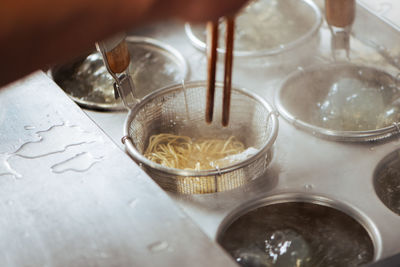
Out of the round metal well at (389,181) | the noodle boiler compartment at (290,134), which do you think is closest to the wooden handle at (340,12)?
the noodle boiler compartment at (290,134)

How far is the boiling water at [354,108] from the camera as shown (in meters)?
2.12

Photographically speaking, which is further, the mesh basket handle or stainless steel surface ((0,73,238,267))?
the mesh basket handle

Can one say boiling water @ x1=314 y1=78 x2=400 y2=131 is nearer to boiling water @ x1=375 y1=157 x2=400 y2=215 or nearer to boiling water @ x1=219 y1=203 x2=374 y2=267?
boiling water @ x1=375 y1=157 x2=400 y2=215

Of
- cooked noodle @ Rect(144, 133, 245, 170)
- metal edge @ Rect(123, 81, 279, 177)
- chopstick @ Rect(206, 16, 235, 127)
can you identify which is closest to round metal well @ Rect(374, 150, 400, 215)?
metal edge @ Rect(123, 81, 279, 177)

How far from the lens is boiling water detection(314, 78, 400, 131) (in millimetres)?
2125

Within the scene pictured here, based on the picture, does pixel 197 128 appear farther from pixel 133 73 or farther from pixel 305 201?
pixel 305 201

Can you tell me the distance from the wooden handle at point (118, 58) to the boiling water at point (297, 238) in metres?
0.73

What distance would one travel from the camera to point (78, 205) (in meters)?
1.39

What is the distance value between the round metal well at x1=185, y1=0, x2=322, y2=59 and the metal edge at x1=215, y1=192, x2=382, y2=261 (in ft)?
3.03

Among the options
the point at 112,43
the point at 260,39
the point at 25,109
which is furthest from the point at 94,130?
the point at 260,39

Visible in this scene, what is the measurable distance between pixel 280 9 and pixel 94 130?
1.64 meters

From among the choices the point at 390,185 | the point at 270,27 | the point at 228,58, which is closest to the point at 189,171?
the point at 228,58

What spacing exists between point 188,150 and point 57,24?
137cm

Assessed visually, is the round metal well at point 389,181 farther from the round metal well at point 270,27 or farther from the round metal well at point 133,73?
the round metal well at point 133,73
